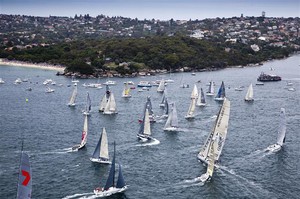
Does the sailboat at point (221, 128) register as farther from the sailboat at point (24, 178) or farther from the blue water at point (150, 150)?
the sailboat at point (24, 178)

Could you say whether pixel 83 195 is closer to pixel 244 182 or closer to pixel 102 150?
pixel 102 150

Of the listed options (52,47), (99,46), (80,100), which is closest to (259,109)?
(80,100)

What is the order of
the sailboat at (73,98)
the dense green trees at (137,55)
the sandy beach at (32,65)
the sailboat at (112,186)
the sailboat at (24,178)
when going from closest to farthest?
the sailboat at (24,178) → the sailboat at (112,186) → the sailboat at (73,98) → the dense green trees at (137,55) → the sandy beach at (32,65)

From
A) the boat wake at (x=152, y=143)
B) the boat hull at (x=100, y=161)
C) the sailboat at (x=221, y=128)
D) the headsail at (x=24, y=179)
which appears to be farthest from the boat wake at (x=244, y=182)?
the headsail at (x=24, y=179)

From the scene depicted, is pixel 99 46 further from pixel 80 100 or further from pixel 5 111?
pixel 5 111

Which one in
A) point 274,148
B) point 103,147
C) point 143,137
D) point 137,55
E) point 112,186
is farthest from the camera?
point 137,55

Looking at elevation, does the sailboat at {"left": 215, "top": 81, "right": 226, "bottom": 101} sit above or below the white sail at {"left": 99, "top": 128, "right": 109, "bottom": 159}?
above

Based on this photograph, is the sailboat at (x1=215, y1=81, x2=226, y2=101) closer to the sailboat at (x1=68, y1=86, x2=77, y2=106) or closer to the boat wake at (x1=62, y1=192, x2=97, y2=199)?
the sailboat at (x1=68, y1=86, x2=77, y2=106)

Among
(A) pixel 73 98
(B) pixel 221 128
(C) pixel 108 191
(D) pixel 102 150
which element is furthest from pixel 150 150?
(A) pixel 73 98

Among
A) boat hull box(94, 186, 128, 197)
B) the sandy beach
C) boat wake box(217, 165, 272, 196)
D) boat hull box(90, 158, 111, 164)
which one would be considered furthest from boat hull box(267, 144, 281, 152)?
the sandy beach
